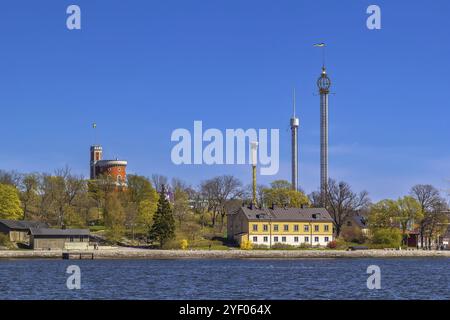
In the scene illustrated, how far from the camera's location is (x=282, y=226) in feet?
317

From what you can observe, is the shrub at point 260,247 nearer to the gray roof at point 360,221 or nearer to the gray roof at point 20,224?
the gray roof at point 360,221

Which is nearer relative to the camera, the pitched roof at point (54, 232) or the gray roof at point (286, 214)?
the pitched roof at point (54, 232)

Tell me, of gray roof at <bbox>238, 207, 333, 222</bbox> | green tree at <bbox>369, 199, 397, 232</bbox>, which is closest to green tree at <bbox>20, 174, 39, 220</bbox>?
gray roof at <bbox>238, 207, 333, 222</bbox>

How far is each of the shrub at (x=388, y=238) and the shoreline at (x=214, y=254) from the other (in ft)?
13.4

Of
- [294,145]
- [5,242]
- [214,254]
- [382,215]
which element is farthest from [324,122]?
[5,242]

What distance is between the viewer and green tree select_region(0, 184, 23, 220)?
93681 mm

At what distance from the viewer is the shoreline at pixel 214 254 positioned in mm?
78438

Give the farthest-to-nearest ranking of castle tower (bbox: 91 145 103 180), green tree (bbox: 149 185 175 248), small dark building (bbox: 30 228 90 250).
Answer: castle tower (bbox: 91 145 103 180) → green tree (bbox: 149 185 175 248) → small dark building (bbox: 30 228 90 250)

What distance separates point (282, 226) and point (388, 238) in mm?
14081

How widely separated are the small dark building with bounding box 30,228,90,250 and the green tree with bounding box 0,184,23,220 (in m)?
8.09

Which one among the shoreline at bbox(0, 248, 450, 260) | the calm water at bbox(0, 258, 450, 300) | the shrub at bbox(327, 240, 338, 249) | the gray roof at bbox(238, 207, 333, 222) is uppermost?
the gray roof at bbox(238, 207, 333, 222)

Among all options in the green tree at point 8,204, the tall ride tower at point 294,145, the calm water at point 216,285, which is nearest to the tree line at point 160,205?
the green tree at point 8,204

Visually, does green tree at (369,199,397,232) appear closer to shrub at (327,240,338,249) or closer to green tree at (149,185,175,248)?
shrub at (327,240,338,249)
